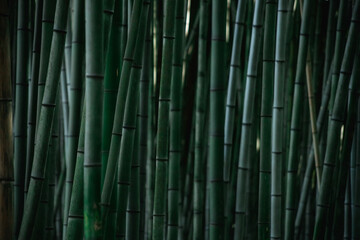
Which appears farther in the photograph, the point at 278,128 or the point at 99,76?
the point at 278,128

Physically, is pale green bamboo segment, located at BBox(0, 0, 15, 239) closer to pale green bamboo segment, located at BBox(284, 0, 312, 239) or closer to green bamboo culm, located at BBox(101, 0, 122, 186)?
green bamboo culm, located at BBox(101, 0, 122, 186)

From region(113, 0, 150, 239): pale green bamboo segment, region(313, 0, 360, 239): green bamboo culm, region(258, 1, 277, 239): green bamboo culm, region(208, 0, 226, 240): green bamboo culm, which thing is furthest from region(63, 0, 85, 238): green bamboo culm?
region(313, 0, 360, 239): green bamboo culm

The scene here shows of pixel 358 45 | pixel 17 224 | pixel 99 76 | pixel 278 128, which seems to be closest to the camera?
pixel 99 76

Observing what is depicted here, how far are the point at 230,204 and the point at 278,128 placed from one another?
2.01 ft

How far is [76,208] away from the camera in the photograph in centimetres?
94

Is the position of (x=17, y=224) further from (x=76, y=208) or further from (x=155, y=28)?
(x=155, y=28)

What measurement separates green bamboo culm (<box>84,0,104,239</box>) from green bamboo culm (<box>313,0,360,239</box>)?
0.76 m

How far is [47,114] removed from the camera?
1.00m

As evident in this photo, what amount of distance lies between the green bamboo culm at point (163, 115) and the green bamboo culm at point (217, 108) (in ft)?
0.35

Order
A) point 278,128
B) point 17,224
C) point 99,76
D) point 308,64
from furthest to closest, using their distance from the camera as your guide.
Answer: point 308,64 → point 278,128 → point 17,224 → point 99,76

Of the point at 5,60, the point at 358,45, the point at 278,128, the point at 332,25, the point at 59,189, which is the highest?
the point at 332,25

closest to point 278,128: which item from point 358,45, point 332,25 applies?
point 358,45

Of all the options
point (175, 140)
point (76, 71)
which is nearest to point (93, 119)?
point (76, 71)

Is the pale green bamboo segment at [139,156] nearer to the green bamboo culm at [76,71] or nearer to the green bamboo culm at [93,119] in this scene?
the green bamboo culm at [76,71]
